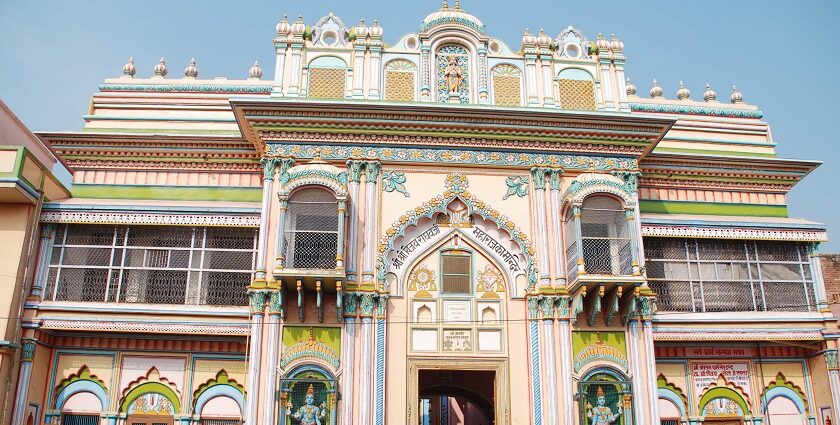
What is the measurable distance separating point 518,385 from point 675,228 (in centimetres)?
554

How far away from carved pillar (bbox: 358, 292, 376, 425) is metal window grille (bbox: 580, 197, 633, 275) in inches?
184

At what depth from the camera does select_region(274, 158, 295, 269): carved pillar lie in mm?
14477

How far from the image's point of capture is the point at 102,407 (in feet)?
51.8

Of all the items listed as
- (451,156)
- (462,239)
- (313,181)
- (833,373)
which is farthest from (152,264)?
(833,373)

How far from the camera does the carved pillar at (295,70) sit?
16297mm

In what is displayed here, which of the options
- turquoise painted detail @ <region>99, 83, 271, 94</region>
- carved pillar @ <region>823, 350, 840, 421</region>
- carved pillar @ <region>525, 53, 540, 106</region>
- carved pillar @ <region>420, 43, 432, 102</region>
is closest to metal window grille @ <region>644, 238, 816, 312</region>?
carved pillar @ <region>823, 350, 840, 421</region>

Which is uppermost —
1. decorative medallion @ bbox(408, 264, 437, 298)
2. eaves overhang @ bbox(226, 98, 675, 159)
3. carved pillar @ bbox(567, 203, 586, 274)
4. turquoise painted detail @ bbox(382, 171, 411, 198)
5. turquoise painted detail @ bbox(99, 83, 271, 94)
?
turquoise painted detail @ bbox(99, 83, 271, 94)

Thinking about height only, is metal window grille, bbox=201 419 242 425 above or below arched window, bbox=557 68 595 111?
below

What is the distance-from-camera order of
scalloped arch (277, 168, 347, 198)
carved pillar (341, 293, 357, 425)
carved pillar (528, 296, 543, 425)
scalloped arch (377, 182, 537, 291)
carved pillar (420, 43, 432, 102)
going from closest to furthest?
carved pillar (341, 293, 357, 425), carved pillar (528, 296, 543, 425), scalloped arch (277, 168, 347, 198), scalloped arch (377, 182, 537, 291), carved pillar (420, 43, 432, 102)

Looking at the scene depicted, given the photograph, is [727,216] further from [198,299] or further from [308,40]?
[198,299]

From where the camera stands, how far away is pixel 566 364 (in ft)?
48.2

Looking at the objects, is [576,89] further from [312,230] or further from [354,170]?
[312,230]

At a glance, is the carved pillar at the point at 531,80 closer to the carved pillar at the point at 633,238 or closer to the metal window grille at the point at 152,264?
the carved pillar at the point at 633,238

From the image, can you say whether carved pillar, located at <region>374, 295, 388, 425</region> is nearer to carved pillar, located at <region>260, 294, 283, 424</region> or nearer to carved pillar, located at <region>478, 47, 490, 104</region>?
carved pillar, located at <region>260, 294, 283, 424</region>
